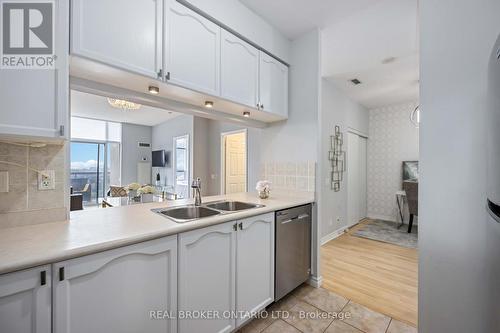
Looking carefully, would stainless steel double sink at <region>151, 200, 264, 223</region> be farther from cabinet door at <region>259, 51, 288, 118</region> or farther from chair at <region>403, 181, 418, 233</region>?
chair at <region>403, 181, 418, 233</region>

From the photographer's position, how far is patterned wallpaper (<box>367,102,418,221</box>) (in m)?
4.63

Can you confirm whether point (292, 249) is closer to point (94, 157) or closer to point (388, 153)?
point (388, 153)

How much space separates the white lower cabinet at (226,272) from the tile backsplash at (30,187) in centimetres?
76

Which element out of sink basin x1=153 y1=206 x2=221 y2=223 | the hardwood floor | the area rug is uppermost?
sink basin x1=153 y1=206 x2=221 y2=223

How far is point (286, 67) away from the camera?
8.03 ft

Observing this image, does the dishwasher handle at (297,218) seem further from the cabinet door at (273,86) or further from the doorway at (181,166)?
the doorway at (181,166)

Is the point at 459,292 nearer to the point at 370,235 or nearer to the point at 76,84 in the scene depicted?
the point at 76,84

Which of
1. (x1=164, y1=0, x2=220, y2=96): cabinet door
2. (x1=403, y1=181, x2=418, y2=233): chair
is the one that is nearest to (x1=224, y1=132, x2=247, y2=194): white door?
(x1=164, y1=0, x2=220, y2=96): cabinet door

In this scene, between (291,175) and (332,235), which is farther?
(332,235)

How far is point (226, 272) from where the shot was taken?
144cm

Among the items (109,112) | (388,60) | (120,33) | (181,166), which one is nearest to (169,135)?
(181,166)

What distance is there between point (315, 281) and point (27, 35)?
2760 mm

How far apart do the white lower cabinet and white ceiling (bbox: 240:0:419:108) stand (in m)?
1.92

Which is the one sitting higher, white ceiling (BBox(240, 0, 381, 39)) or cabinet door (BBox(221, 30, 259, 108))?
white ceiling (BBox(240, 0, 381, 39))
